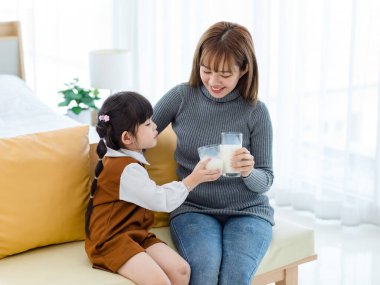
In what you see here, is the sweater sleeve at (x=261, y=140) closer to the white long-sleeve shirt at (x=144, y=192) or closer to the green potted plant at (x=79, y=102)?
the white long-sleeve shirt at (x=144, y=192)

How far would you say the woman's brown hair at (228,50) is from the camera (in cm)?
242

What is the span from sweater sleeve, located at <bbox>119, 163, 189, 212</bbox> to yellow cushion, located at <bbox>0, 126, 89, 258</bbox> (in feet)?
0.90

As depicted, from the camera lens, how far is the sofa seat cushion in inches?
86.6

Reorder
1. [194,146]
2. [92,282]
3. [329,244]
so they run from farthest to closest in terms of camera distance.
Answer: [329,244]
[194,146]
[92,282]

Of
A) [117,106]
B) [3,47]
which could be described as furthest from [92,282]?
[3,47]

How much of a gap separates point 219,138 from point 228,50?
313 millimetres

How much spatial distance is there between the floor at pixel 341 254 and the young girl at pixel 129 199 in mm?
1045

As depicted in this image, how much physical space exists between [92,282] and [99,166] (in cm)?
37

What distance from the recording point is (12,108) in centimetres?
387

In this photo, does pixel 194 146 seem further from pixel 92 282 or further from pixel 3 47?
pixel 3 47

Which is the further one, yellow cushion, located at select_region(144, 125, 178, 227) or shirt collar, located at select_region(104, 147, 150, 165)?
yellow cushion, located at select_region(144, 125, 178, 227)

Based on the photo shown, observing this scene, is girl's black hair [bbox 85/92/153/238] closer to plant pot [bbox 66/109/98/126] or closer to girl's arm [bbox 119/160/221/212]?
girl's arm [bbox 119/160/221/212]

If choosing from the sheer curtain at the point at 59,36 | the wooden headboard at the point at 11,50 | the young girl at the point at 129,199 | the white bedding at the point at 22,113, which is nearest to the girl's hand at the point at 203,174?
the young girl at the point at 129,199

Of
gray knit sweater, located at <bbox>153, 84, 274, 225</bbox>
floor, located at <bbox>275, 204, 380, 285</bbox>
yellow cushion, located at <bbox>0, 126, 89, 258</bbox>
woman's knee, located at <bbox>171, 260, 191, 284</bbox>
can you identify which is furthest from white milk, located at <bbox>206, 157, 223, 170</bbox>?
floor, located at <bbox>275, 204, 380, 285</bbox>
